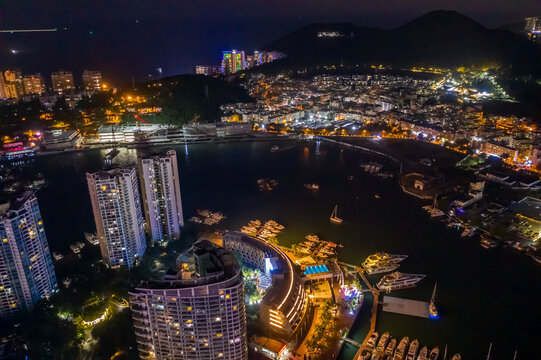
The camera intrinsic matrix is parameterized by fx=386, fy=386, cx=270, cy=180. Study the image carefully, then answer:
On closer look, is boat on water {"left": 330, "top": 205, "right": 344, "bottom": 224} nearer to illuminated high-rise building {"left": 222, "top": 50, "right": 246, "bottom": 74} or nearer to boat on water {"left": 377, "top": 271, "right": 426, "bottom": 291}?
boat on water {"left": 377, "top": 271, "right": 426, "bottom": 291}

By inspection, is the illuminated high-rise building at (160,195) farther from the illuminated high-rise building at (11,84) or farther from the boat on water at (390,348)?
the illuminated high-rise building at (11,84)

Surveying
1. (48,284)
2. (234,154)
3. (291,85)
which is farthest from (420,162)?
(291,85)

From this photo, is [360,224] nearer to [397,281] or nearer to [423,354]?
[397,281]

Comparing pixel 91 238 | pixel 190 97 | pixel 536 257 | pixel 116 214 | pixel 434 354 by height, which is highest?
pixel 190 97

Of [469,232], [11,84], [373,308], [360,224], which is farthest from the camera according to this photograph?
[11,84]

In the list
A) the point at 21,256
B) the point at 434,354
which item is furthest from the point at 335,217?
the point at 21,256

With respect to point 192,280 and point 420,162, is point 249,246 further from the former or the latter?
point 420,162
